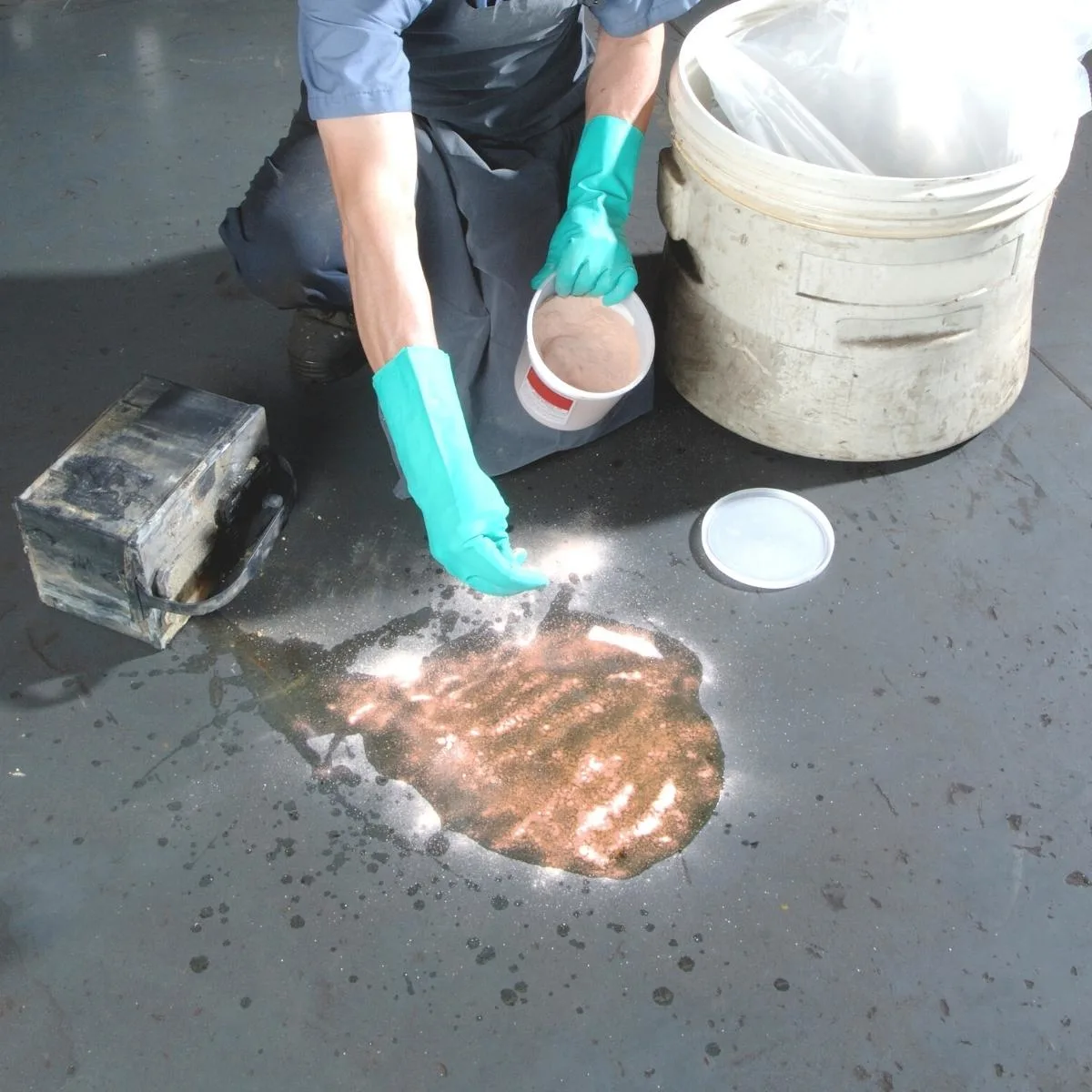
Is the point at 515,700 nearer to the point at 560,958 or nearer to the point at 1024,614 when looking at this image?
the point at 560,958

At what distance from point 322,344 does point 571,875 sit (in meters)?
0.97

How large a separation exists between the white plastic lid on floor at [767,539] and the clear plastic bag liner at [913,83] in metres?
0.49

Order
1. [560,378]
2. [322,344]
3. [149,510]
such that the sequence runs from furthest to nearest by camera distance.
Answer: [322,344], [560,378], [149,510]

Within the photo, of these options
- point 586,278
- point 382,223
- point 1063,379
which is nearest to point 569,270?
point 586,278

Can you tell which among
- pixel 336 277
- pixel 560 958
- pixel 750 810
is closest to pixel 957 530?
pixel 750 810

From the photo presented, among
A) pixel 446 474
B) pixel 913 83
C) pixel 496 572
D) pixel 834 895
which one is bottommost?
pixel 834 895

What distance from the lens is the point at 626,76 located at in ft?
5.81

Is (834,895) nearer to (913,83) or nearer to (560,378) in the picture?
(560,378)

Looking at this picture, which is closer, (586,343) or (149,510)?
(149,510)

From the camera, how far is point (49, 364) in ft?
6.44

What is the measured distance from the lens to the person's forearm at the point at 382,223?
1462 millimetres

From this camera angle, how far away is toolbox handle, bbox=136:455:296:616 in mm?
1532

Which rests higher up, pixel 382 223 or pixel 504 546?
pixel 382 223

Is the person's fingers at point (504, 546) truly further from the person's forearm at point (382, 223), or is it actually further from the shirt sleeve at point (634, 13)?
the shirt sleeve at point (634, 13)
